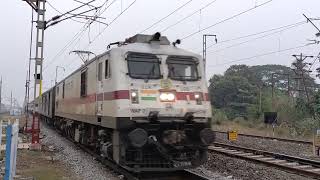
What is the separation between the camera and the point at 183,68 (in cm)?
1179

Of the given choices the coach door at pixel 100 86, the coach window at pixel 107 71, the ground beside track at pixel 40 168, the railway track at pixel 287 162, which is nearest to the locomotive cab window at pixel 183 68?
the coach window at pixel 107 71

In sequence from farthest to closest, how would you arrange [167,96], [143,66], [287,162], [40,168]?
[287,162] → [40,168] → [143,66] → [167,96]

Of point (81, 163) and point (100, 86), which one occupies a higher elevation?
point (100, 86)

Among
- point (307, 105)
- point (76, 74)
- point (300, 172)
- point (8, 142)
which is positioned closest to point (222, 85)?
point (307, 105)

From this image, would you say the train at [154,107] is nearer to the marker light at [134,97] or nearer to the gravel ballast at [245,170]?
the marker light at [134,97]

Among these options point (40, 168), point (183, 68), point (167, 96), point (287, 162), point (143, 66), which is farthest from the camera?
point (287, 162)

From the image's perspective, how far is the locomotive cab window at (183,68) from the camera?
1159 cm

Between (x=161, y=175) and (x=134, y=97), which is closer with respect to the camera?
(x=134, y=97)

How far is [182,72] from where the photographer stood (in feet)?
38.5

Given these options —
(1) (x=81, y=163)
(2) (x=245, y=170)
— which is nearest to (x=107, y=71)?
(1) (x=81, y=163)

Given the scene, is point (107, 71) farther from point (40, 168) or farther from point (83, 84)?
point (83, 84)

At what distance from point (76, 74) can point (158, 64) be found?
24.4 feet

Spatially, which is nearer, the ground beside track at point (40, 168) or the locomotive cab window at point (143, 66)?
the locomotive cab window at point (143, 66)

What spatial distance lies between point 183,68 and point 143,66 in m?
1.08
